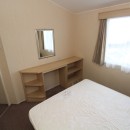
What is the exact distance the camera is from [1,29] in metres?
1.92

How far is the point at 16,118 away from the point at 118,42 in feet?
8.50

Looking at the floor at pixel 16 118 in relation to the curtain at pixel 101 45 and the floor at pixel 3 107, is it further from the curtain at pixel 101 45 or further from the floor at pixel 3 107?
the curtain at pixel 101 45

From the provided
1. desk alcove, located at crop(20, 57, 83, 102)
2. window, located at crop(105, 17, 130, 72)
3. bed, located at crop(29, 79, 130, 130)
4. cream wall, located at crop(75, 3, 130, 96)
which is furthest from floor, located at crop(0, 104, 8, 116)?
window, located at crop(105, 17, 130, 72)

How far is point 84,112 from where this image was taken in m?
1.45

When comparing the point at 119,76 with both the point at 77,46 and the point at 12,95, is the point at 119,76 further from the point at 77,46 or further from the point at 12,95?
the point at 12,95

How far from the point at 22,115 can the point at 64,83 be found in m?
1.33

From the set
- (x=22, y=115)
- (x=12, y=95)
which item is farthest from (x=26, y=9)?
(x=22, y=115)

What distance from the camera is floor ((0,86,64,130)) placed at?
187cm

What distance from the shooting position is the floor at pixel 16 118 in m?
1.87

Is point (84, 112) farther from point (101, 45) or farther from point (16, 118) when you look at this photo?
point (101, 45)

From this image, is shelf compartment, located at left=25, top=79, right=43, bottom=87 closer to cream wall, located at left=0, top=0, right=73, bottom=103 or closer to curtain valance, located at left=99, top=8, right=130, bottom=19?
cream wall, located at left=0, top=0, right=73, bottom=103

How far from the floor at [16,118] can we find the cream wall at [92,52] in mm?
1845

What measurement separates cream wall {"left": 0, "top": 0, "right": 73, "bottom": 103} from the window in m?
1.26

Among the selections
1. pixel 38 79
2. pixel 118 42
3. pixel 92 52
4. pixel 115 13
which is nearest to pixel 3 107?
pixel 38 79
